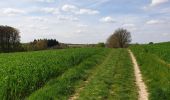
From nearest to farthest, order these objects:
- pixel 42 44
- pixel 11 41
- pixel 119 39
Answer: pixel 11 41, pixel 42 44, pixel 119 39

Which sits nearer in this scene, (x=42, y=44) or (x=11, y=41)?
(x=11, y=41)

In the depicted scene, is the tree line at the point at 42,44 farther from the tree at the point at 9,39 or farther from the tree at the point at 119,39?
the tree at the point at 119,39

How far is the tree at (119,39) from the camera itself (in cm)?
14476

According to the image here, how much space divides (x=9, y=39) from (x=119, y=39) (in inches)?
2458

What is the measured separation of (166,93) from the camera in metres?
13.6

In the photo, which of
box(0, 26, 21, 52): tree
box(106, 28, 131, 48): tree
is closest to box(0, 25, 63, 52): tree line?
box(0, 26, 21, 52): tree

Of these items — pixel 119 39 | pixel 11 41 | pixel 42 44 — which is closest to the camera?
pixel 11 41

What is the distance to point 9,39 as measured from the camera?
318 feet

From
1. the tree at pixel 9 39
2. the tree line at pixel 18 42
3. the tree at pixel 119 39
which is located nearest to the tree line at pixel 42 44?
the tree line at pixel 18 42

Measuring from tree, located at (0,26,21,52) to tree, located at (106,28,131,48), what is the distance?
53.9 metres

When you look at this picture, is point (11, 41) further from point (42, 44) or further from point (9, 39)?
point (42, 44)

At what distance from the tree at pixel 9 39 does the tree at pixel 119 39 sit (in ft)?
177

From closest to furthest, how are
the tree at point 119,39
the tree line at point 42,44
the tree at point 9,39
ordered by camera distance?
the tree at point 9,39 < the tree line at point 42,44 < the tree at point 119,39

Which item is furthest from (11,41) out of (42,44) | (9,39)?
(42,44)
